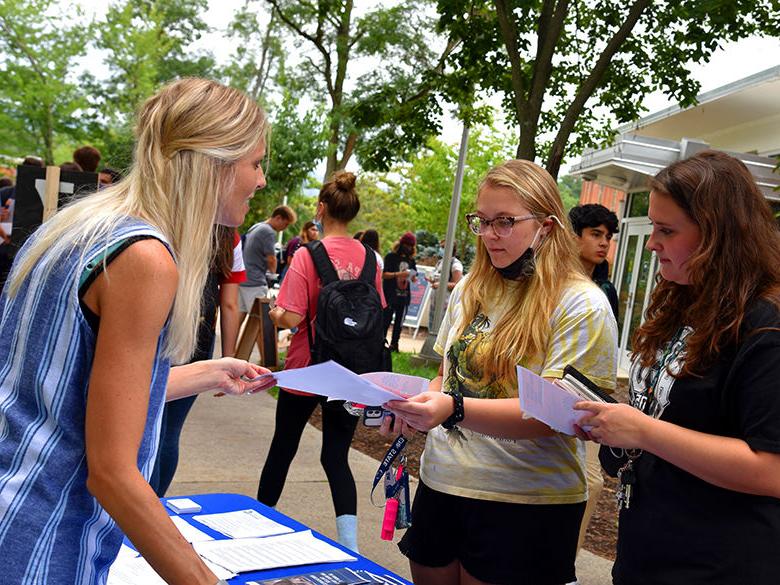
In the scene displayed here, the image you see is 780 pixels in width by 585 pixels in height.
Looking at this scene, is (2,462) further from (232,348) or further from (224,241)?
(232,348)

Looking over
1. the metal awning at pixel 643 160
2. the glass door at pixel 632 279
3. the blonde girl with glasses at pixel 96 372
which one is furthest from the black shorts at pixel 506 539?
the glass door at pixel 632 279

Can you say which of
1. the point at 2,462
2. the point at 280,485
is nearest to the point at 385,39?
the point at 280,485

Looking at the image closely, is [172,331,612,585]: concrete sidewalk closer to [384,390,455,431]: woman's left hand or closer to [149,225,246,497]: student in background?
[149,225,246,497]: student in background

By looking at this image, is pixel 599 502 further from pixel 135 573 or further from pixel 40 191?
pixel 135 573

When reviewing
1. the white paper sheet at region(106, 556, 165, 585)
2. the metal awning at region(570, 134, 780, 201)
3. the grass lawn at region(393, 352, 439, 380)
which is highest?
the metal awning at region(570, 134, 780, 201)

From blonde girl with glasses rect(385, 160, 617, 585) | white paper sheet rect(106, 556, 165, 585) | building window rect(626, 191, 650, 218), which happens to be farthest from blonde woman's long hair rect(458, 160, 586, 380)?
building window rect(626, 191, 650, 218)

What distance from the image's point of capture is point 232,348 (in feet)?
18.0

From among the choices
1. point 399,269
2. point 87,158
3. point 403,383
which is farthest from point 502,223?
point 399,269

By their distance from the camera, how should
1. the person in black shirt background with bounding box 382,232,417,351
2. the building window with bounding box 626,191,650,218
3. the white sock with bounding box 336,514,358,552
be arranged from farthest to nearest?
the building window with bounding box 626,191,650,218 < the person in black shirt background with bounding box 382,232,417,351 < the white sock with bounding box 336,514,358,552

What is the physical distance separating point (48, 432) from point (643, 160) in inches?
621

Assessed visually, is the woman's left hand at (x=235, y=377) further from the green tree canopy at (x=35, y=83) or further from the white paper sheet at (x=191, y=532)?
the green tree canopy at (x=35, y=83)

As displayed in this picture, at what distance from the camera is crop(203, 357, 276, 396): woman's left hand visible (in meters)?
2.31

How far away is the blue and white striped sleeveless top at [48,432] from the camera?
4.66 ft

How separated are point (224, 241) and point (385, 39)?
541 inches
